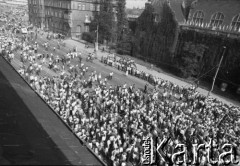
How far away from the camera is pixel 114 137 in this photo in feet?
45.4

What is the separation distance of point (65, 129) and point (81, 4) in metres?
58.2

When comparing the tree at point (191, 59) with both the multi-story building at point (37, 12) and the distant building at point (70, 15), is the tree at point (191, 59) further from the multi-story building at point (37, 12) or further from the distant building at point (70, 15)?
the multi-story building at point (37, 12)

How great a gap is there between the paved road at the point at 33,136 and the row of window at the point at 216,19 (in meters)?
33.7

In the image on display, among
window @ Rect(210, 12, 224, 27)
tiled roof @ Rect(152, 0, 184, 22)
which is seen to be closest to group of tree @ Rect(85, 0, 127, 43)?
tiled roof @ Rect(152, 0, 184, 22)

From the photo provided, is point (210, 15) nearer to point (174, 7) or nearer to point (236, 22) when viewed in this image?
point (236, 22)

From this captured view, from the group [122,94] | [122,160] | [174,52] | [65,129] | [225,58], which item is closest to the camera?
[65,129]

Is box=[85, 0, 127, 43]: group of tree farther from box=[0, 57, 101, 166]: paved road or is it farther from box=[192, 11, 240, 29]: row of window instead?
box=[0, 57, 101, 166]: paved road

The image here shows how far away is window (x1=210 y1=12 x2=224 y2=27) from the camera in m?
36.6

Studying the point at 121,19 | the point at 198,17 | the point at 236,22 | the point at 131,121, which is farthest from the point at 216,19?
the point at 131,121

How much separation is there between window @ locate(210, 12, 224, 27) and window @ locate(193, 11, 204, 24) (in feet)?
7.90

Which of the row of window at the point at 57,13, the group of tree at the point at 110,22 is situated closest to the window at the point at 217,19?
the group of tree at the point at 110,22

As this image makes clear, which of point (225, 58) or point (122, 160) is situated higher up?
point (225, 58)

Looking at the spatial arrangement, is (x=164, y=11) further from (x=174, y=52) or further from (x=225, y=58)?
(x=225, y=58)

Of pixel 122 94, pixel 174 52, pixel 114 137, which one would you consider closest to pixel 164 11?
pixel 174 52
